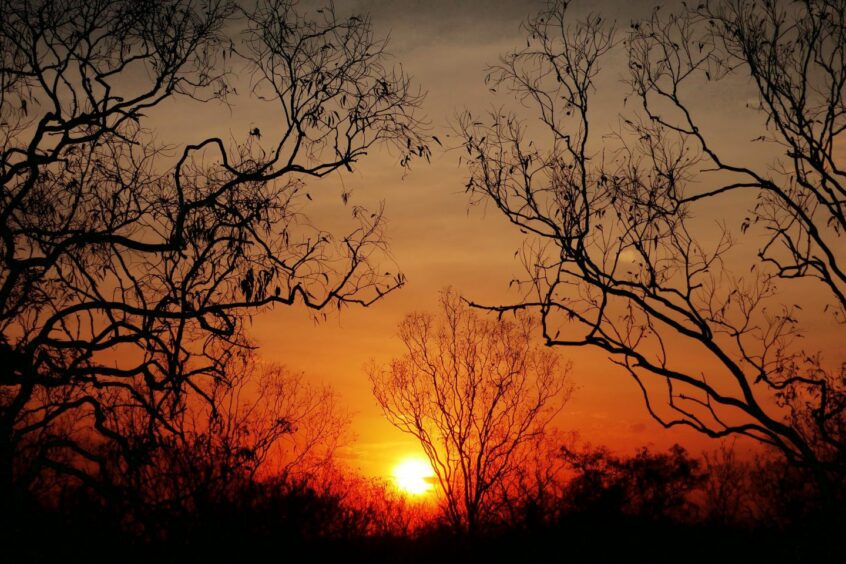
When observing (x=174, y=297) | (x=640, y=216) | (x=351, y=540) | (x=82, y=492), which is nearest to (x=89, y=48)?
(x=174, y=297)

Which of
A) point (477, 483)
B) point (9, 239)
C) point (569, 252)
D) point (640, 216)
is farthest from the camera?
point (477, 483)

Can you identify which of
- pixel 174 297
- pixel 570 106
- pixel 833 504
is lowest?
pixel 833 504

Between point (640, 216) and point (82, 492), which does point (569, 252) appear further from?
point (82, 492)

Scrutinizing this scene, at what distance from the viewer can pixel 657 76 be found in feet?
37.3

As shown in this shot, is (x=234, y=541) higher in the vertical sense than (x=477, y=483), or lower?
lower

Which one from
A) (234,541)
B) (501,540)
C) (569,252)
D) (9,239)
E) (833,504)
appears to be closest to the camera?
(833,504)

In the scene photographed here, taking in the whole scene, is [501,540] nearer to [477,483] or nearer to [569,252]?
[477,483]

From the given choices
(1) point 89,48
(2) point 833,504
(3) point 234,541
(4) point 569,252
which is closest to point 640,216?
(4) point 569,252

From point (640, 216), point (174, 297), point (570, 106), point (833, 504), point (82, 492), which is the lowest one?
point (833, 504)

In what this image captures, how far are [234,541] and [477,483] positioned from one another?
9406 millimetres

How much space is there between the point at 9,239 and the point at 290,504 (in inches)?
902

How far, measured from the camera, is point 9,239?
947 cm

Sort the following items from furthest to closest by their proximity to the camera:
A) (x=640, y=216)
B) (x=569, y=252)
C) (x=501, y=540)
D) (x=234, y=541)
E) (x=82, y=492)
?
(x=501, y=540) → (x=234, y=541) → (x=82, y=492) → (x=640, y=216) → (x=569, y=252)

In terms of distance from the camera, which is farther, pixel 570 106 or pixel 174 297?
pixel 570 106
